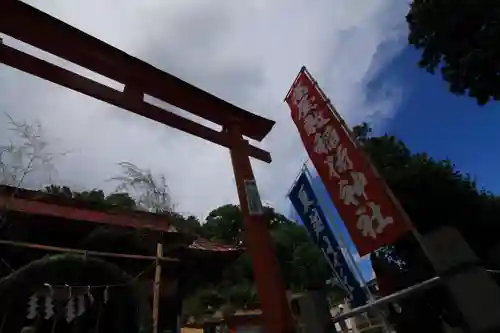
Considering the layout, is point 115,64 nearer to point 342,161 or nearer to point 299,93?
point 299,93

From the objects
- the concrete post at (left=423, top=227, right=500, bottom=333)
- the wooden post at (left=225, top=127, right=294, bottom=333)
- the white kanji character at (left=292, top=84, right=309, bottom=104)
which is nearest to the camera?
the concrete post at (left=423, top=227, right=500, bottom=333)

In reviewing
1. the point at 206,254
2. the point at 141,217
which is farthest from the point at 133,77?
the point at 206,254

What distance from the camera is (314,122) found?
5.38m

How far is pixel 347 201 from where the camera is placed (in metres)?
4.66

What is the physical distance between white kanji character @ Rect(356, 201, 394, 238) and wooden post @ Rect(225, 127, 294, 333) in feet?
3.64

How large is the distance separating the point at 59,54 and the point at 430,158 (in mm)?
15766

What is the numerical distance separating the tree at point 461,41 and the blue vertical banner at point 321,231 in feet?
24.4

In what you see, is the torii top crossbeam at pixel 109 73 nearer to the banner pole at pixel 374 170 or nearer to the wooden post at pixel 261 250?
the wooden post at pixel 261 250

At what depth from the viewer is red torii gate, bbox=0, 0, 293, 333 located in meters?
4.41

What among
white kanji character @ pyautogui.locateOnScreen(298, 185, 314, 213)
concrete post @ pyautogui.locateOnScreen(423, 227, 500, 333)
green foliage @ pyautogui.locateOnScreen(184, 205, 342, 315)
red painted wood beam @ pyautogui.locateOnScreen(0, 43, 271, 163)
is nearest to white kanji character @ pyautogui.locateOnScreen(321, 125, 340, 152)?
red painted wood beam @ pyautogui.locateOnScreen(0, 43, 271, 163)

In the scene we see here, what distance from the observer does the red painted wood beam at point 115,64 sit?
4.42m

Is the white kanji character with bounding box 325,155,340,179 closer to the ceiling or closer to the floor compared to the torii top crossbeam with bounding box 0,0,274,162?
closer to the floor

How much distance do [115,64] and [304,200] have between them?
3596 mm

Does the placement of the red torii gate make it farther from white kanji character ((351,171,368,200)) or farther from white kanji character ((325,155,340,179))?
white kanji character ((351,171,368,200))
